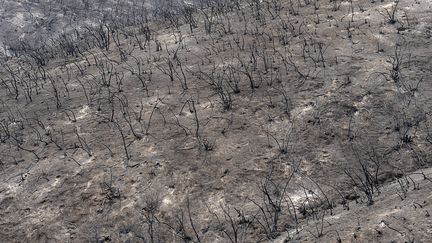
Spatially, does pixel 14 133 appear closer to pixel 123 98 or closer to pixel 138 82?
pixel 123 98

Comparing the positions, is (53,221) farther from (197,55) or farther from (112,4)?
(112,4)

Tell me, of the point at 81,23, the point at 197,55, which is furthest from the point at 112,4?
the point at 197,55

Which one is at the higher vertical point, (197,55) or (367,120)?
(197,55)

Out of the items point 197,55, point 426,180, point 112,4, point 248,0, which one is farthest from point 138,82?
point 112,4

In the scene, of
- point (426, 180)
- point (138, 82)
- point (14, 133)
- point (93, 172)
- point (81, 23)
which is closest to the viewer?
point (426, 180)

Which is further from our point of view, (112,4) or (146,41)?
(112,4)

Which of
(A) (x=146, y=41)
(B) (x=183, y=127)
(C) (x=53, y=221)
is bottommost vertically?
(C) (x=53, y=221)

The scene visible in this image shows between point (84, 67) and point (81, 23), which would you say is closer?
point (84, 67)

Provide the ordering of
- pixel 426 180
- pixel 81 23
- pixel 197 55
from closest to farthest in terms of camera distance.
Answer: pixel 426 180 → pixel 197 55 → pixel 81 23

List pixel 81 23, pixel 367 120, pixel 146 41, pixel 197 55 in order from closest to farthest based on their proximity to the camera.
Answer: pixel 367 120, pixel 197 55, pixel 146 41, pixel 81 23
